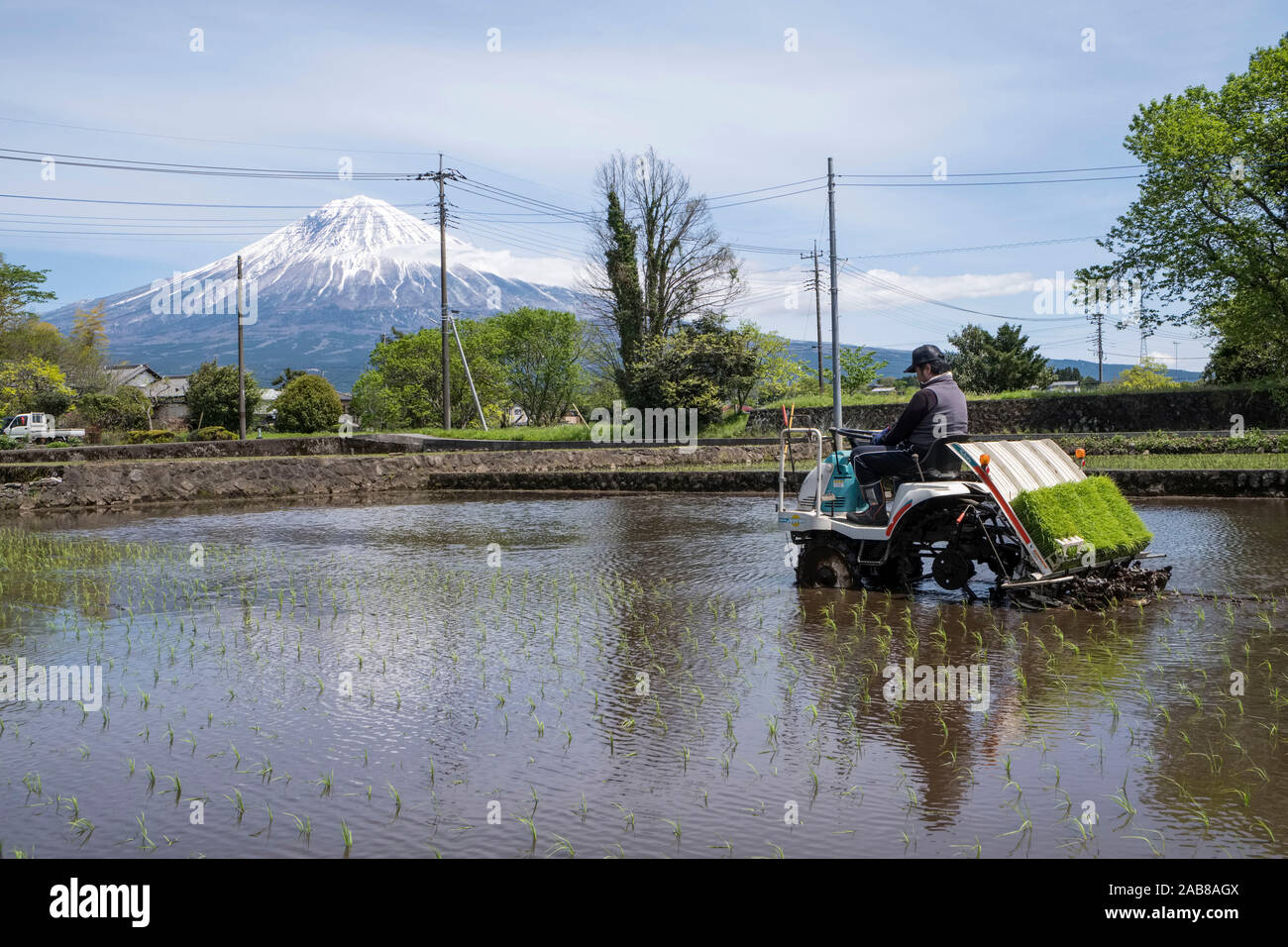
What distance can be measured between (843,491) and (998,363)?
183ft

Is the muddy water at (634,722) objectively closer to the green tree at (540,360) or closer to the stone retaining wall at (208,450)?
the stone retaining wall at (208,450)

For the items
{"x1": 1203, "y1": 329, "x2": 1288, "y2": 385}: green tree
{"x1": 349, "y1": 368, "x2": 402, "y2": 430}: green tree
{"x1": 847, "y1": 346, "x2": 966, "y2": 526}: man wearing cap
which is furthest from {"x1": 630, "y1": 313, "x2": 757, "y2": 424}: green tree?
{"x1": 349, "y1": 368, "x2": 402, "y2": 430}: green tree

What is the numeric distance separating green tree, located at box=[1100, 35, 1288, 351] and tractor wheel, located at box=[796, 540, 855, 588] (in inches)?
1092

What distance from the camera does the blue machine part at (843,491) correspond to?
975 cm

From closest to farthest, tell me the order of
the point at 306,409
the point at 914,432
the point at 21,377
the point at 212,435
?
the point at 914,432 → the point at 21,377 → the point at 212,435 → the point at 306,409

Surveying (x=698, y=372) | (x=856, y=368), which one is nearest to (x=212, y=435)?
(x=698, y=372)

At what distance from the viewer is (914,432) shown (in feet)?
29.9

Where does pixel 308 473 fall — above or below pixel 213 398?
below

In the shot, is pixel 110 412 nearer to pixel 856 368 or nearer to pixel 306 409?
pixel 306 409

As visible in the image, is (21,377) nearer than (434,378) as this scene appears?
Yes

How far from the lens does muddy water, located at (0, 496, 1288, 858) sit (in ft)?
14.1

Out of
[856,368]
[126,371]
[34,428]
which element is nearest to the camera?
[34,428]

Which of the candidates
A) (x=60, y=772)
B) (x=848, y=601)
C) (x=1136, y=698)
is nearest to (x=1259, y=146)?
(x=848, y=601)

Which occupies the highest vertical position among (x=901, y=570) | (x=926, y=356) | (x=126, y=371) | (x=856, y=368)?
(x=126, y=371)
